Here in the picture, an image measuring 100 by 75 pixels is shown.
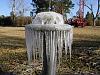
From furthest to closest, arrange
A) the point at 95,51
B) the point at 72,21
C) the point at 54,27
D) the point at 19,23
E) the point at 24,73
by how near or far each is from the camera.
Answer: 1. the point at 19,23
2. the point at 72,21
3. the point at 95,51
4. the point at 24,73
5. the point at 54,27

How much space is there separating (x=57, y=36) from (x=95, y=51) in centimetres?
549

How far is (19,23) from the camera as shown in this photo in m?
45.2

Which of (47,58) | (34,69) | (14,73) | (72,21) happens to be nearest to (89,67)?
(34,69)

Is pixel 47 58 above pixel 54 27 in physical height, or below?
below

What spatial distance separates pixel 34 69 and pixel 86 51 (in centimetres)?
300

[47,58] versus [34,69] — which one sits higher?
[47,58]

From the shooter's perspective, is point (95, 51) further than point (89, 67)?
Yes

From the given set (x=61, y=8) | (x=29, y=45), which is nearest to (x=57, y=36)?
(x=29, y=45)

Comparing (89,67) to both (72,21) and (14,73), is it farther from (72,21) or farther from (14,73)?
(72,21)

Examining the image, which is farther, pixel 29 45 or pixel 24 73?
pixel 24 73

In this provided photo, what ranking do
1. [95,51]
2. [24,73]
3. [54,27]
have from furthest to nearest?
1. [95,51]
2. [24,73]
3. [54,27]

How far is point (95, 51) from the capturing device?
12.1 metres

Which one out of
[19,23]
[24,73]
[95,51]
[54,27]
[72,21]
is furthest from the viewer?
[19,23]

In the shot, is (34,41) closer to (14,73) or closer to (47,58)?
(47,58)
